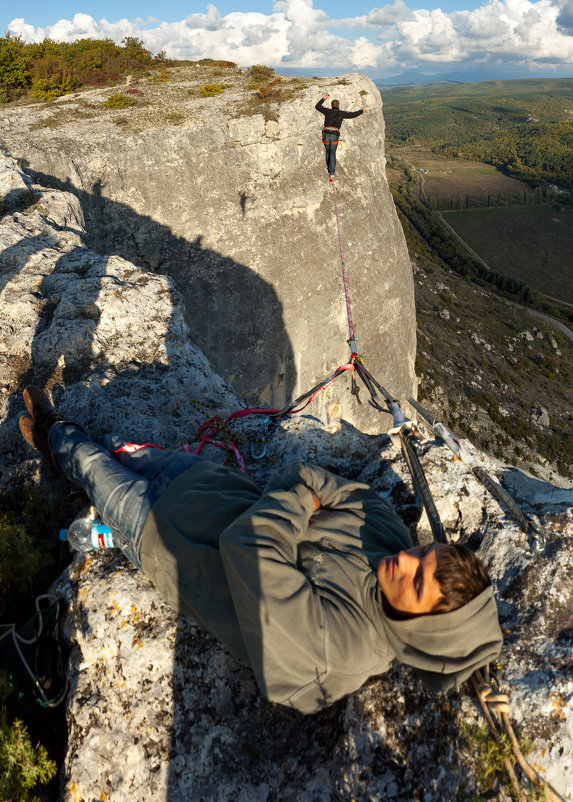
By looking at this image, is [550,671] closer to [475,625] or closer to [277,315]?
[475,625]

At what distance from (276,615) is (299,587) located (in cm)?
24

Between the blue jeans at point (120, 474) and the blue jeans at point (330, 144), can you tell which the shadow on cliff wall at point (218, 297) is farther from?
the blue jeans at point (120, 474)

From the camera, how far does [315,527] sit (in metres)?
3.70

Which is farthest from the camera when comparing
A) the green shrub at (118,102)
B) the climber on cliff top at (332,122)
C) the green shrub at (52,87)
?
the green shrub at (52,87)

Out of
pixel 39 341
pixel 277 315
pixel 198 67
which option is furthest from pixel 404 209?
pixel 39 341

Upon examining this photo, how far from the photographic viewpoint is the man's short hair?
9.45 feet

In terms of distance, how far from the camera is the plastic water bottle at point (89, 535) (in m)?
4.33

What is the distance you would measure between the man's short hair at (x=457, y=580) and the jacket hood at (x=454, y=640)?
5cm

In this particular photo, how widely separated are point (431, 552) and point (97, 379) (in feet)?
19.1

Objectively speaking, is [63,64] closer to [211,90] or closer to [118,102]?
[118,102]

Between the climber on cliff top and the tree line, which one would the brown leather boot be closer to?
the climber on cliff top

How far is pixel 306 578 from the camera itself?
316 cm

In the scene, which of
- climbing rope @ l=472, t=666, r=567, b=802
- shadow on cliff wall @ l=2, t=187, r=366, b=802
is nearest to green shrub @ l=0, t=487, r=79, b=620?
shadow on cliff wall @ l=2, t=187, r=366, b=802

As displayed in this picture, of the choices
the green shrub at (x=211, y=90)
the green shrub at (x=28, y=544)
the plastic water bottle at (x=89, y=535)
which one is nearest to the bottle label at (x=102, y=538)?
the plastic water bottle at (x=89, y=535)
